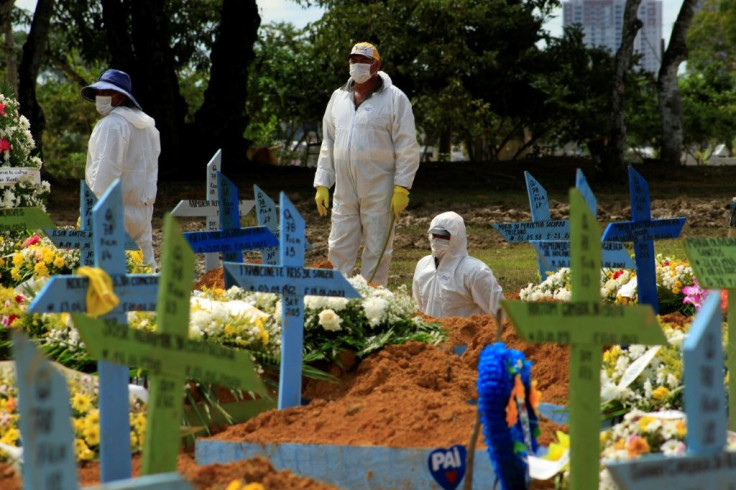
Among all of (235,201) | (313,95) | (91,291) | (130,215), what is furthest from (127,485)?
(313,95)

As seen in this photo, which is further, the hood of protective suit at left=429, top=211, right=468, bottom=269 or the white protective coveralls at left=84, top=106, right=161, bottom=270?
the white protective coveralls at left=84, top=106, right=161, bottom=270

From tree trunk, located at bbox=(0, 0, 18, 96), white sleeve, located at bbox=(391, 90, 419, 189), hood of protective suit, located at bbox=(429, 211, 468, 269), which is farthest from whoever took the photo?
tree trunk, located at bbox=(0, 0, 18, 96)

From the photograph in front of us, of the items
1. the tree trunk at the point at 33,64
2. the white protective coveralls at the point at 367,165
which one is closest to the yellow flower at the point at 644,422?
the white protective coveralls at the point at 367,165

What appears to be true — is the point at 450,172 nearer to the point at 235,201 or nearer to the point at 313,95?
the point at 313,95

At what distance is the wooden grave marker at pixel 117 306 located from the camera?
3619mm

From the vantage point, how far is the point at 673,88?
23016mm

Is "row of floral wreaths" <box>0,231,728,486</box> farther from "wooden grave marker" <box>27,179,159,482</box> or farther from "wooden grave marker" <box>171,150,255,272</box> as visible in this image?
"wooden grave marker" <box>27,179,159,482</box>

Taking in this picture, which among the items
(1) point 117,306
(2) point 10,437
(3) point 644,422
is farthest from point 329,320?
(1) point 117,306

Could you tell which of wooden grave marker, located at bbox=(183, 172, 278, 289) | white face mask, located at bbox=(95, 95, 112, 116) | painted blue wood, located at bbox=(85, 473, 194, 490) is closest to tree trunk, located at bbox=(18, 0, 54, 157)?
white face mask, located at bbox=(95, 95, 112, 116)

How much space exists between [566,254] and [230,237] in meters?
1.77

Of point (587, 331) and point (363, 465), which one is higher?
point (587, 331)

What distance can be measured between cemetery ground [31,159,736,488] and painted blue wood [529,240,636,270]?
1.52ft

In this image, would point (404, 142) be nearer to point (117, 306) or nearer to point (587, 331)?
point (117, 306)

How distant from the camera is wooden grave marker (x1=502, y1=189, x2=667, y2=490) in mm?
3266
